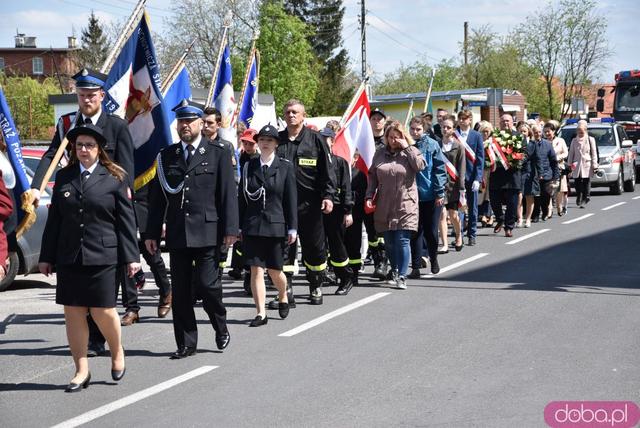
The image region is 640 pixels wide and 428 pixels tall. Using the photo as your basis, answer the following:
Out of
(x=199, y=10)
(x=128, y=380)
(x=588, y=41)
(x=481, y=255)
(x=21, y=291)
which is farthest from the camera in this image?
(x=199, y=10)

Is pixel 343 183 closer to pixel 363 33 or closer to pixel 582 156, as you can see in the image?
pixel 582 156

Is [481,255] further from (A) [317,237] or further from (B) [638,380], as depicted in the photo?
(B) [638,380]

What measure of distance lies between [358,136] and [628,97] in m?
25.3

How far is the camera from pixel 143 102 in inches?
375

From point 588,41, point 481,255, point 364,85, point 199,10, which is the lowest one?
point 481,255

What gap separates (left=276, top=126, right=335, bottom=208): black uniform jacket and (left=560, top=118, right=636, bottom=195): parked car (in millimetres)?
17507

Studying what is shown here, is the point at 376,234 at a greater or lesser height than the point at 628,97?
lesser

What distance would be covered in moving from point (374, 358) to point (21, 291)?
20.5 ft

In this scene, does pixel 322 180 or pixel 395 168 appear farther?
pixel 395 168

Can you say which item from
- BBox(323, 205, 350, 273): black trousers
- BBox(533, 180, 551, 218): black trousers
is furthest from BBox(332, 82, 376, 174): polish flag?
BBox(533, 180, 551, 218): black trousers

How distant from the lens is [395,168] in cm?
1170

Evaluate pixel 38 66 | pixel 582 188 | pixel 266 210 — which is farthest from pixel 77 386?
pixel 38 66

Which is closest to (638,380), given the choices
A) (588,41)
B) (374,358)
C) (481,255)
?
(374,358)

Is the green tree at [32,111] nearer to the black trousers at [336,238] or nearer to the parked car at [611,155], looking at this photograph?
the parked car at [611,155]
